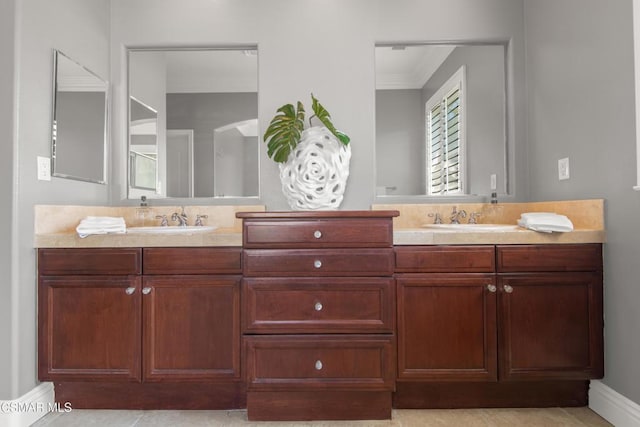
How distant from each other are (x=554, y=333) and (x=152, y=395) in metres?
1.93

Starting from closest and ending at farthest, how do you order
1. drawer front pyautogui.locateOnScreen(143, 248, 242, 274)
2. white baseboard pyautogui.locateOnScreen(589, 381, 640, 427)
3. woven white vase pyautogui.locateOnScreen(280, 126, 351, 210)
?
white baseboard pyautogui.locateOnScreen(589, 381, 640, 427) → drawer front pyautogui.locateOnScreen(143, 248, 242, 274) → woven white vase pyautogui.locateOnScreen(280, 126, 351, 210)

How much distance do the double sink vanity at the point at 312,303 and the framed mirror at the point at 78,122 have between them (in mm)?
331

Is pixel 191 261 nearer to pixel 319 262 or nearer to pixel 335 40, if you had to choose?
pixel 319 262

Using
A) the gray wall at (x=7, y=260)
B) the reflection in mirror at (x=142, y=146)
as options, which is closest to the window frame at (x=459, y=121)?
the reflection in mirror at (x=142, y=146)

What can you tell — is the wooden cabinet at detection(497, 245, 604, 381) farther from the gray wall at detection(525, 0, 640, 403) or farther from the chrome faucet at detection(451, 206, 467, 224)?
the chrome faucet at detection(451, 206, 467, 224)

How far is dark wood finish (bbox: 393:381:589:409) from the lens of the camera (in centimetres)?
193

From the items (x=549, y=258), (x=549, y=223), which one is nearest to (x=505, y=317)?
(x=549, y=258)

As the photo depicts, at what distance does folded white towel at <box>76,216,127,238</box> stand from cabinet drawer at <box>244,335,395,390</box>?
0.83 m

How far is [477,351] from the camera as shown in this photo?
1.84m

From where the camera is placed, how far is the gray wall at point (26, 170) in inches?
68.2

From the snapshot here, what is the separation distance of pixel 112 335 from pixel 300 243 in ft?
3.22

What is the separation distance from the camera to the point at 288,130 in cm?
236

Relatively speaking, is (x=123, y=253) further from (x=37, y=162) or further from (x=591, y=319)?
(x=591, y=319)

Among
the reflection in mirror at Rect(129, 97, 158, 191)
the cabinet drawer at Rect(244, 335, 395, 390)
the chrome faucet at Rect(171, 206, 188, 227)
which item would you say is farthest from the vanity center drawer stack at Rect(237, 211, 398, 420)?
the reflection in mirror at Rect(129, 97, 158, 191)
